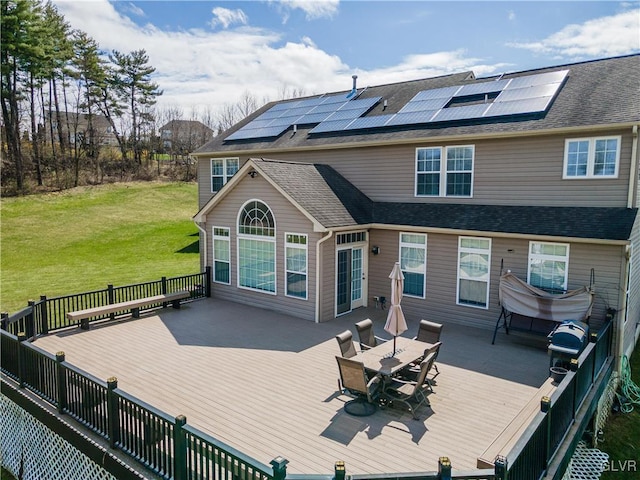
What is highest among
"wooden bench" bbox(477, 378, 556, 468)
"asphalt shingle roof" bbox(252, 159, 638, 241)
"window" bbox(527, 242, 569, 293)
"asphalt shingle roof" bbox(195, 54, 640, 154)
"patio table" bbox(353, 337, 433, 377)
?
"asphalt shingle roof" bbox(195, 54, 640, 154)

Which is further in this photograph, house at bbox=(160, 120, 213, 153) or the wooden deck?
house at bbox=(160, 120, 213, 153)

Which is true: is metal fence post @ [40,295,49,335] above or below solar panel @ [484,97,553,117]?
below

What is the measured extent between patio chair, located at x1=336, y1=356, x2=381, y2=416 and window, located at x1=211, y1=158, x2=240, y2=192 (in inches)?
505

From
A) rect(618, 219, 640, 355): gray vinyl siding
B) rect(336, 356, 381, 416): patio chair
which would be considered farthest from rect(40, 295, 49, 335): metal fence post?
rect(618, 219, 640, 355): gray vinyl siding

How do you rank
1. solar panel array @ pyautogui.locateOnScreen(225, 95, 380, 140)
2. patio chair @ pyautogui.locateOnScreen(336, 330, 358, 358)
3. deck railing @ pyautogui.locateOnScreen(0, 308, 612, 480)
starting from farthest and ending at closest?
1. solar panel array @ pyautogui.locateOnScreen(225, 95, 380, 140)
2. patio chair @ pyautogui.locateOnScreen(336, 330, 358, 358)
3. deck railing @ pyautogui.locateOnScreen(0, 308, 612, 480)

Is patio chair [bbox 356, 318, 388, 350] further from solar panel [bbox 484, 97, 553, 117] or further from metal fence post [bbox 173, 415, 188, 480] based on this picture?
solar panel [bbox 484, 97, 553, 117]

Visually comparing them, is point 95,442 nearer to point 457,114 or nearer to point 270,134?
point 457,114

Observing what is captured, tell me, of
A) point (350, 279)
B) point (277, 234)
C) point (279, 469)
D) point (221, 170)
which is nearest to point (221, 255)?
point (277, 234)

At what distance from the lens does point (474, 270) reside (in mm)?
11594

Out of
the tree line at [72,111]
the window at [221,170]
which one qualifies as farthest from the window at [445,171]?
the tree line at [72,111]

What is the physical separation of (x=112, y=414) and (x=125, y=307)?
22.2ft

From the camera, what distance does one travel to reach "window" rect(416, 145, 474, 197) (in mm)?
12367

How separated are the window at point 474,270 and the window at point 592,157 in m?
2.74

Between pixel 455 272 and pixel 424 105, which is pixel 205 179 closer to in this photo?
pixel 424 105
